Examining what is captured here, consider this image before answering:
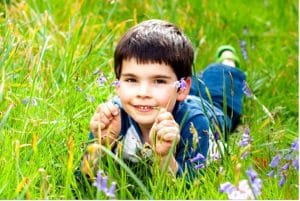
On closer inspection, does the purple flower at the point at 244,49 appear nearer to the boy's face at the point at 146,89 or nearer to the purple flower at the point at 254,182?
the boy's face at the point at 146,89

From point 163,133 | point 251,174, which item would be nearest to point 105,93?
point 163,133

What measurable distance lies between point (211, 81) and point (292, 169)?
70.2 inches

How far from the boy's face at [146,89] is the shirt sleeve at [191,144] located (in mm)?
146

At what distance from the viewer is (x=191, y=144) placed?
130 inches

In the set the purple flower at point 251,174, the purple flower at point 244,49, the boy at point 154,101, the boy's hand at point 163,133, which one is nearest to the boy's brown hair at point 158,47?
the boy at point 154,101

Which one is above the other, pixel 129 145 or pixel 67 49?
pixel 67 49

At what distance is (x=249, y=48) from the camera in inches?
203

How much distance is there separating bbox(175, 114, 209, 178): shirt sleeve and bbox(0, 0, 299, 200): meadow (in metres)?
0.09

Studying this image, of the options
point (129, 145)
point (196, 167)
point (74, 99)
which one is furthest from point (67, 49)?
point (196, 167)

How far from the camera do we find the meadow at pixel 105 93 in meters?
2.84

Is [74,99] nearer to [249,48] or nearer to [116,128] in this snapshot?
[116,128]

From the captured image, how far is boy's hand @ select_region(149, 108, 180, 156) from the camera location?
2.90 metres

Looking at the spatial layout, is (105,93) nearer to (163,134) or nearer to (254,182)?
(163,134)

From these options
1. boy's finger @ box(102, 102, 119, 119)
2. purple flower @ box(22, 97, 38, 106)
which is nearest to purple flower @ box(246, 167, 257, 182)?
boy's finger @ box(102, 102, 119, 119)
